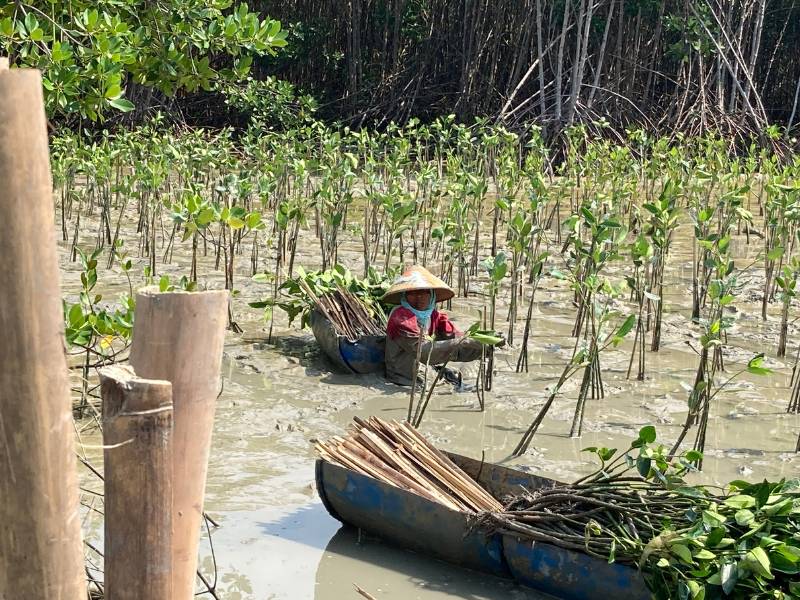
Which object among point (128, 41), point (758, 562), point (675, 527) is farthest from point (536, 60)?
point (758, 562)

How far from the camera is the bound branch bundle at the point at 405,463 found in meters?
3.84

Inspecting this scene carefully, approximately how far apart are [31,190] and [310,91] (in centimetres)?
1608

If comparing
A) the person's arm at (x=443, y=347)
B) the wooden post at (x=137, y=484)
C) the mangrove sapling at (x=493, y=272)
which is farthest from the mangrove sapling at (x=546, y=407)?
the wooden post at (x=137, y=484)

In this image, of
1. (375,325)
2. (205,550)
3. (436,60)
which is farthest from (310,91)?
(205,550)

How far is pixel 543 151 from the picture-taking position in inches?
415

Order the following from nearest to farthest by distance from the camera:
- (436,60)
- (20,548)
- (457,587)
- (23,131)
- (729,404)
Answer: (23,131) < (20,548) < (457,587) < (729,404) < (436,60)

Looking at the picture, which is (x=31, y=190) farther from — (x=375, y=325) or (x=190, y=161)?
(x=190, y=161)

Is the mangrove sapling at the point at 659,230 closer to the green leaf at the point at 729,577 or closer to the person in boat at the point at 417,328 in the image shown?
the person in boat at the point at 417,328

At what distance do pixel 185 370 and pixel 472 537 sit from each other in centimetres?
180

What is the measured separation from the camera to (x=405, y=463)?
3.91m

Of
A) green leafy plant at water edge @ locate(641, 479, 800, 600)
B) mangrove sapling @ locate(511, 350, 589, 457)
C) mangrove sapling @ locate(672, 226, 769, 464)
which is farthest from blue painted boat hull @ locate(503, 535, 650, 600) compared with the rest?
mangrove sapling @ locate(511, 350, 589, 457)

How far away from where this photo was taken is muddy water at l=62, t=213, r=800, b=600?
12.2 feet

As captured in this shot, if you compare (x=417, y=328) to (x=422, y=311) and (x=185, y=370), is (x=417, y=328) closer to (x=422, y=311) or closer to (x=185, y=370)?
(x=422, y=311)

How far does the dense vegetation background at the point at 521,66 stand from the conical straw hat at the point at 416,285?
758 centimetres
